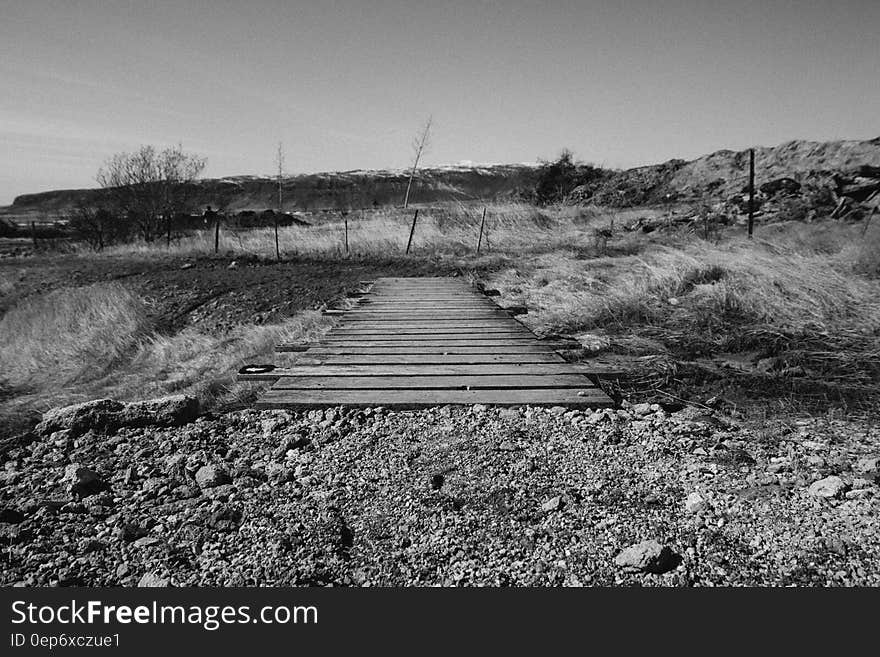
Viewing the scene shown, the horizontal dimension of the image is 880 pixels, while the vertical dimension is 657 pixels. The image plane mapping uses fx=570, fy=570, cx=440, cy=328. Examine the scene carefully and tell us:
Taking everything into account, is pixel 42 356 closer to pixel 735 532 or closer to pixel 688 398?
pixel 688 398

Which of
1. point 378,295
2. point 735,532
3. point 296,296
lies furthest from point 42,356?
point 735,532

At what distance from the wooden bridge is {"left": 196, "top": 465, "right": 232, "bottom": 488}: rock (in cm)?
70

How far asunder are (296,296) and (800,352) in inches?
280

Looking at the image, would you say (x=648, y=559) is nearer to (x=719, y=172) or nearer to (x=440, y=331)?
(x=440, y=331)

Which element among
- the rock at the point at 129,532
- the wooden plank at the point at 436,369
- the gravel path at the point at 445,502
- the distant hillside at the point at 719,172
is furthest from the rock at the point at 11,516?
the distant hillside at the point at 719,172

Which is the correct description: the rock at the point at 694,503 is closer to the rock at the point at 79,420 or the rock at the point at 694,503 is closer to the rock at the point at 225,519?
the rock at the point at 225,519

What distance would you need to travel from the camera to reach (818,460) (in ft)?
7.59

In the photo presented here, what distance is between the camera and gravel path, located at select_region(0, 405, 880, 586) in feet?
5.76

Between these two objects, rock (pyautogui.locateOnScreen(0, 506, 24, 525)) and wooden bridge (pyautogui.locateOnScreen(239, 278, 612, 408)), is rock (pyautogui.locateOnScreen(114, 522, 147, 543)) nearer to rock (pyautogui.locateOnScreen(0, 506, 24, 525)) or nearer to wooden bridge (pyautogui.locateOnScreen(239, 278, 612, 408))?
rock (pyautogui.locateOnScreen(0, 506, 24, 525))

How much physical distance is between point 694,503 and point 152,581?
71.6 inches

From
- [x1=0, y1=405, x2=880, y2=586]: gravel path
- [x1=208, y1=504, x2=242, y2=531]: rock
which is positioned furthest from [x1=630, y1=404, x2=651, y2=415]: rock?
[x1=208, y1=504, x2=242, y2=531]: rock

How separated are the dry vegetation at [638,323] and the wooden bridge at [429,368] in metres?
0.46

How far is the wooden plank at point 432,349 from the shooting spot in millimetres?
4211

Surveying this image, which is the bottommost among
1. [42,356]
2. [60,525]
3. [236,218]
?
[42,356]
